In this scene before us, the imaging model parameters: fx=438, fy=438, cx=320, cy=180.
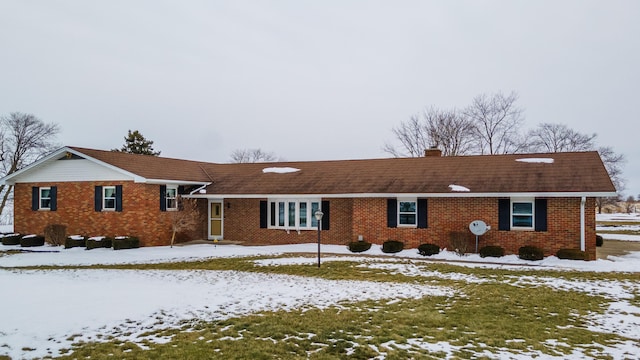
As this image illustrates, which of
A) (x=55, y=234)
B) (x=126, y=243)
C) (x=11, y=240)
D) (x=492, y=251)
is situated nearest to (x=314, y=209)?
(x=492, y=251)

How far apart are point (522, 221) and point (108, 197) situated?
63.5ft

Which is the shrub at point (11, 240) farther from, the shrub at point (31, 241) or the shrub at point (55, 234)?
the shrub at point (55, 234)

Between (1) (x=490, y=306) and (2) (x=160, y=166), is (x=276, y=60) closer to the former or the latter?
(2) (x=160, y=166)

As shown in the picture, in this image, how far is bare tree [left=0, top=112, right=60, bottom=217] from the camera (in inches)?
1684

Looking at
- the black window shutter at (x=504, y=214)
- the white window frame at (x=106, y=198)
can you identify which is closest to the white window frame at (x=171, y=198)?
the white window frame at (x=106, y=198)

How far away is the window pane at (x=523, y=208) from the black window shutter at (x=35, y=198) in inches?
926

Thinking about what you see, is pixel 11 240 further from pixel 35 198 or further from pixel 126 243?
pixel 126 243

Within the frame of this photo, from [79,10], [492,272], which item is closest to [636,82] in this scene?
[492,272]

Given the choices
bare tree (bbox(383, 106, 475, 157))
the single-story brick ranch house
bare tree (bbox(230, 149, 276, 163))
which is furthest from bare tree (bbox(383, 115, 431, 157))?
bare tree (bbox(230, 149, 276, 163))

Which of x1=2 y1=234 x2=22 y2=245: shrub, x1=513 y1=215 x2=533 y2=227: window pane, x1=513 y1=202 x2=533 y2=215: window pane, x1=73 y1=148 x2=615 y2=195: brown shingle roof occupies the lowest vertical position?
x1=2 y1=234 x2=22 y2=245: shrub

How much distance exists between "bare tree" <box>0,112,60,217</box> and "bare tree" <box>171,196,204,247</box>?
28182mm

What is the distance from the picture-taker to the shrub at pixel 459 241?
17906 millimetres

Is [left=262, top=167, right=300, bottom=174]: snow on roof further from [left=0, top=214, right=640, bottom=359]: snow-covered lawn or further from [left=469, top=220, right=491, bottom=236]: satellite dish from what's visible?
[left=469, top=220, right=491, bottom=236]: satellite dish

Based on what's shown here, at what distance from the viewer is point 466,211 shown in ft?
61.6
